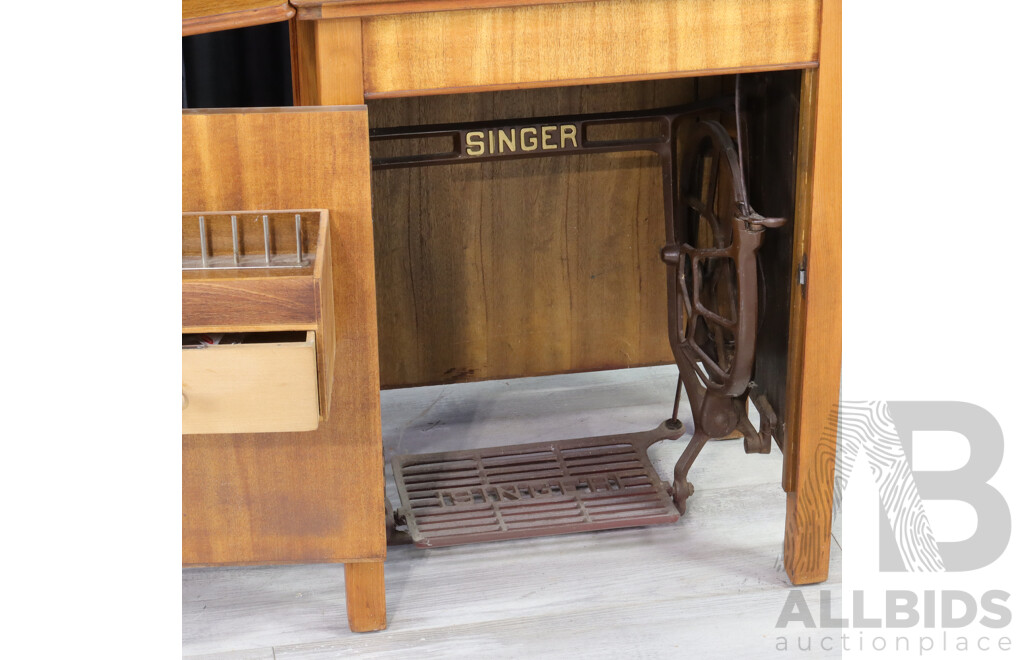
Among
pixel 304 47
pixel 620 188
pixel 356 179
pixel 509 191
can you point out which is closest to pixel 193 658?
pixel 356 179

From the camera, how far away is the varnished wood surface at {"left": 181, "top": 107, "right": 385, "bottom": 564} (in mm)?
1258

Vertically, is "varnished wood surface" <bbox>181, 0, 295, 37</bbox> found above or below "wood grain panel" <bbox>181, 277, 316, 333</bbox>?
Result: above

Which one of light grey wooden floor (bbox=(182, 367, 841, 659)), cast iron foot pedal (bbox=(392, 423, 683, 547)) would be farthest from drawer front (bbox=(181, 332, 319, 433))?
cast iron foot pedal (bbox=(392, 423, 683, 547))

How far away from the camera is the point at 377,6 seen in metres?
1.21

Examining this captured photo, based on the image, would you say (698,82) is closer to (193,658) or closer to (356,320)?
(356,320)

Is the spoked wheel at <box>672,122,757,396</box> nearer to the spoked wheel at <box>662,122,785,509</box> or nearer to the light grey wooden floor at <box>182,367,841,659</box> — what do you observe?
the spoked wheel at <box>662,122,785,509</box>

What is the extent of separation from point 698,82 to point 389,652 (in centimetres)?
112

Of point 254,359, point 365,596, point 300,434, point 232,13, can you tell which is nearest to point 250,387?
point 254,359

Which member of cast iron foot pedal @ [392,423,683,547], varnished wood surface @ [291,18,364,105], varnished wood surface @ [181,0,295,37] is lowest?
cast iron foot pedal @ [392,423,683,547]

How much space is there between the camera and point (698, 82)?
192 centimetres

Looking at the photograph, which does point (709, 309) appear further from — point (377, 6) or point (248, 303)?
point (248, 303)

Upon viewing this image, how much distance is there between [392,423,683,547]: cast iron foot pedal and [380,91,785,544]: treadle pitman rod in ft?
0.06

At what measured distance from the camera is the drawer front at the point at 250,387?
1.06 m

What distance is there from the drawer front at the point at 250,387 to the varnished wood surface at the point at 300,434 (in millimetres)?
253
